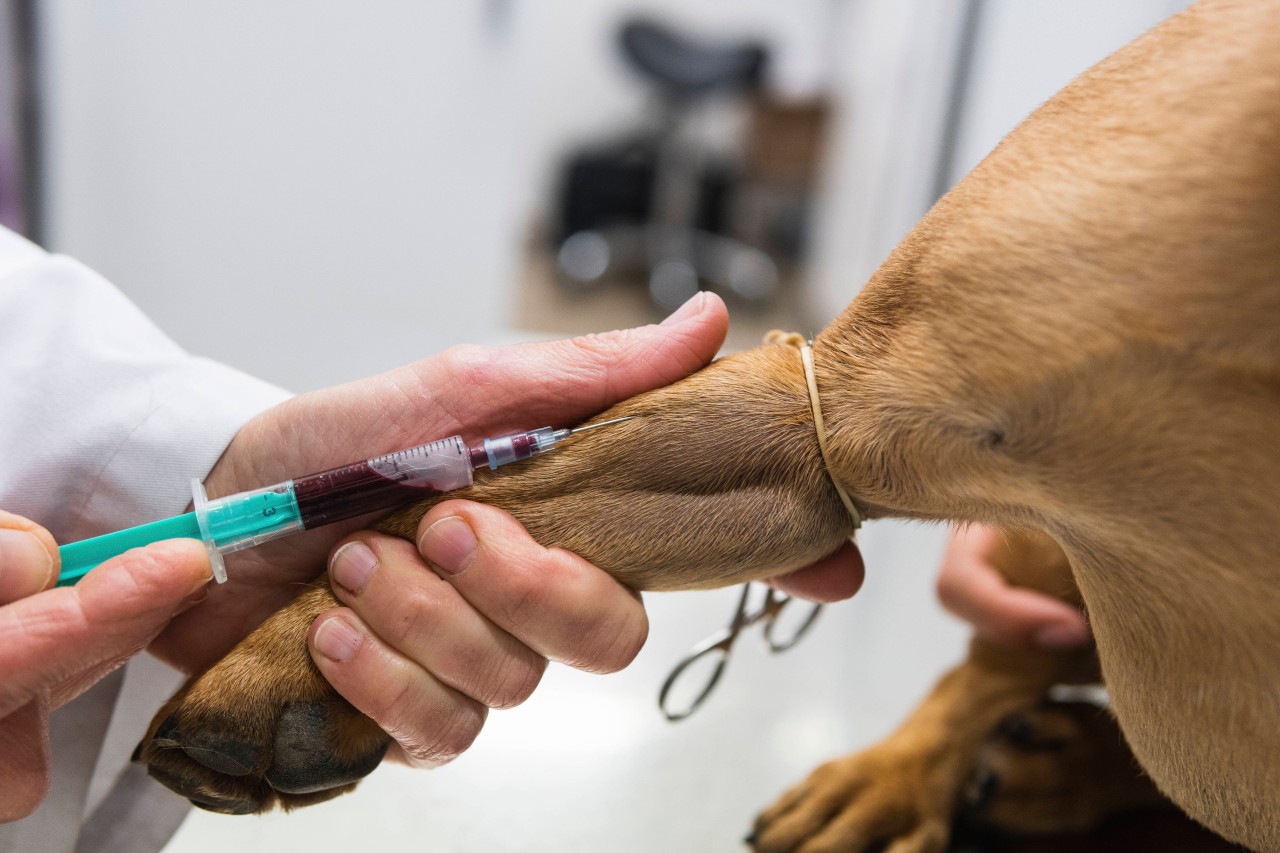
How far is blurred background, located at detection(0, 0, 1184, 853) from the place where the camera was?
0.82 metres

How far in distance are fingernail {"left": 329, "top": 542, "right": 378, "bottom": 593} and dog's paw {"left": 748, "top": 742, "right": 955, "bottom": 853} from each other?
16.3 inches

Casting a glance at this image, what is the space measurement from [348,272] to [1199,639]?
1.65m

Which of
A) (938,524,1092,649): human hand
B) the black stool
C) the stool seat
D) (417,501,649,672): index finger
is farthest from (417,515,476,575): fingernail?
the stool seat

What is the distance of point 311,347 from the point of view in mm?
1848

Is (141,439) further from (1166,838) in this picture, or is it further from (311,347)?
(311,347)

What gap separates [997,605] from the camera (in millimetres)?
892

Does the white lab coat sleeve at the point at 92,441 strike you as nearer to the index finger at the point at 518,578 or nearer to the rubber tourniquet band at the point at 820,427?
the index finger at the point at 518,578

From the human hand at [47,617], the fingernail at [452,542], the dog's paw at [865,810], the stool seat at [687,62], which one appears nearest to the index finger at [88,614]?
the human hand at [47,617]

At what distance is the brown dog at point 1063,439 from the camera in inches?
16.1

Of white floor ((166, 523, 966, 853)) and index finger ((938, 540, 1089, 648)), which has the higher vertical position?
index finger ((938, 540, 1089, 648))

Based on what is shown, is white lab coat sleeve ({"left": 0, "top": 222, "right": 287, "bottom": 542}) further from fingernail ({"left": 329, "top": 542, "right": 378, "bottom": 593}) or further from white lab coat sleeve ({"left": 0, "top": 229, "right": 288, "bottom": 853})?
fingernail ({"left": 329, "top": 542, "right": 378, "bottom": 593})

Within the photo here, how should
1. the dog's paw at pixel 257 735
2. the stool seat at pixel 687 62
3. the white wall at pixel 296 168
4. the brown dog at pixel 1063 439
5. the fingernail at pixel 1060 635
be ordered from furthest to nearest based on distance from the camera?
the stool seat at pixel 687 62
the white wall at pixel 296 168
the fingernail at pixel 1060 635
the dog's paw at pixel 257 735
the brown dog at pixel 1063 439

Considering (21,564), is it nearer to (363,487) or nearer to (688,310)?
(363,487)

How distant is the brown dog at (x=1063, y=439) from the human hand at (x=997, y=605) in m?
0.31
